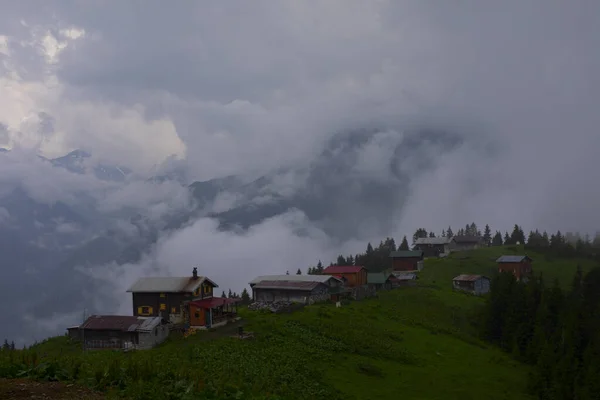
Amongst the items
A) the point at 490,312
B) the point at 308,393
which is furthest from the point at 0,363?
the point at 490,312

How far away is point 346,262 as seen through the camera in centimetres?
15212

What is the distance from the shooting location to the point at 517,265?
10919 cm

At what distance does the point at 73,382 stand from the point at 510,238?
16668 centimetres

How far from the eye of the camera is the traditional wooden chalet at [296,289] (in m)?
73.6

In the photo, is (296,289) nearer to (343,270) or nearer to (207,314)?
(343,270)

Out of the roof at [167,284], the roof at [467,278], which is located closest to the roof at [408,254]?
the roof at [467,278]

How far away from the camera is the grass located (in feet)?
60.6

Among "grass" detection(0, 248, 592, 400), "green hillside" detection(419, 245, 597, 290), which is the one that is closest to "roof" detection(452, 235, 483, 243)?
"green hillside" detection(419, 245, 597, 290)

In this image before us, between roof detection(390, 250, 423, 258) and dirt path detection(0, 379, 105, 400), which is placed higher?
roof detection(390, 250, 423, 258)

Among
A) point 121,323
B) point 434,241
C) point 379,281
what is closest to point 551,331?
point 379,281

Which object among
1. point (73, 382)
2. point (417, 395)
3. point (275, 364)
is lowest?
point (417, 395)

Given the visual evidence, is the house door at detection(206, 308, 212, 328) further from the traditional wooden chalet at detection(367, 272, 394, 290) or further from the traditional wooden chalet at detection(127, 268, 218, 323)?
the traditional wooden chalet at detection(367, 272, 394, 290)

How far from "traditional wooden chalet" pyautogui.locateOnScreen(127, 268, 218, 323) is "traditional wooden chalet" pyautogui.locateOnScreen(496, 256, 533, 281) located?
77.1 meters

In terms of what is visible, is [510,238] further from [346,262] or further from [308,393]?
[308,393]
